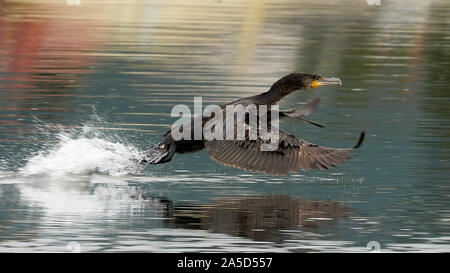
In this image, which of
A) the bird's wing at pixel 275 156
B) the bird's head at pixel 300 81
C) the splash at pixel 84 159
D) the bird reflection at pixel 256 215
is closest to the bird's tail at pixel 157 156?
the splash at pixel 84 159

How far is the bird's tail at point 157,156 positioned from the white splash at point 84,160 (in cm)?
12

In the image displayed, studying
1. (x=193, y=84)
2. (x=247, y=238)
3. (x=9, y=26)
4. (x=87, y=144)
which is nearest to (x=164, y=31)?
(x=9, y=26)

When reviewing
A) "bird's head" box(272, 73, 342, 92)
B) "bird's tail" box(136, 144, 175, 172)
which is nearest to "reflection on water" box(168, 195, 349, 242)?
"bird's tail" box(136, 144, 175, 172)

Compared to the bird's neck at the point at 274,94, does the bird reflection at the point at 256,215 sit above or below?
below

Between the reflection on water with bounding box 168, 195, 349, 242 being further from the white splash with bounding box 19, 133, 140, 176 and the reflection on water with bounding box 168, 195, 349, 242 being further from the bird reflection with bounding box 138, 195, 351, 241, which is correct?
→ the white splash with bounding box 19, 133, 140, 176

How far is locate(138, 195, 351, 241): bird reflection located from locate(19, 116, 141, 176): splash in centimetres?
151

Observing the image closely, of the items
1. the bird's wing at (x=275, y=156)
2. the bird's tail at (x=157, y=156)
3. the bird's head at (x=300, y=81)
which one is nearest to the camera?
the bird's wing at (x=275, y=156)

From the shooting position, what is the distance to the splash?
12.6 m

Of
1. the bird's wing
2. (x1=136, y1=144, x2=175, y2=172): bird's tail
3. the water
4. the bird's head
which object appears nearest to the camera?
the water

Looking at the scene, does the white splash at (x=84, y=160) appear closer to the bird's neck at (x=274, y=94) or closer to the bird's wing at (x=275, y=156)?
the bird's wing at (x=275, y=156)

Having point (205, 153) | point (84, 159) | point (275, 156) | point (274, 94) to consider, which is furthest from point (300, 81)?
point (84, 159)

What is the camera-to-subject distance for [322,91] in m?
18.9

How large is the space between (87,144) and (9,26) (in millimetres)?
15986

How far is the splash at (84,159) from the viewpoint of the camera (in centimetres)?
1256
